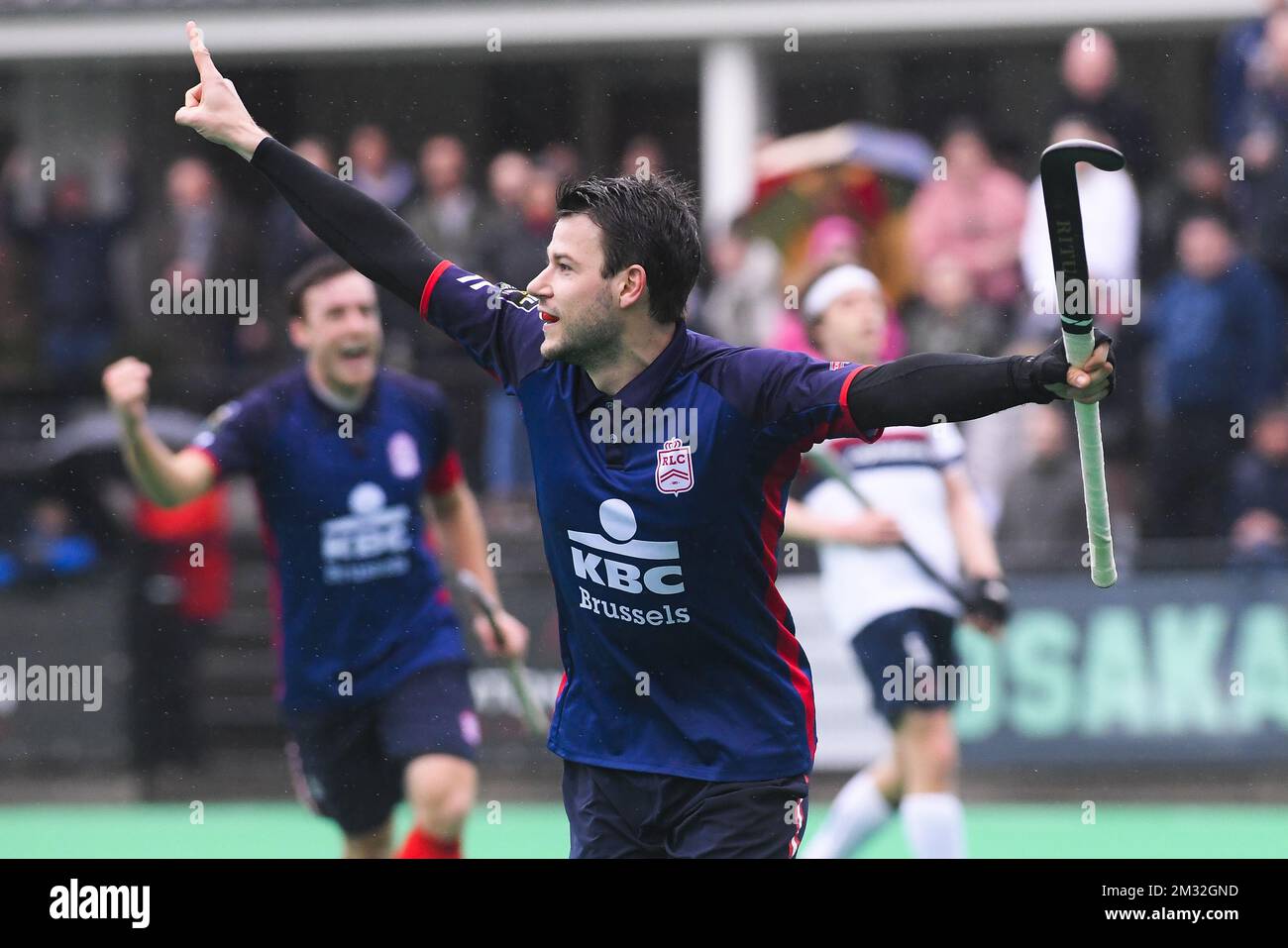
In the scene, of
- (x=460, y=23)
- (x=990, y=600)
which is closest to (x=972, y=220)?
(x=990, y=600)

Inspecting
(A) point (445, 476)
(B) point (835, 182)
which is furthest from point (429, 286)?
(B) point (835, 182)

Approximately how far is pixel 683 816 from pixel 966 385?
1.29 meters

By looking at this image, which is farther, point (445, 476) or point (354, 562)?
point (445, 476)

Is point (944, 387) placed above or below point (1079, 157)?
below

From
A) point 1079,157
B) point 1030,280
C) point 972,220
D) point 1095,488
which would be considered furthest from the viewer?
point 972,220

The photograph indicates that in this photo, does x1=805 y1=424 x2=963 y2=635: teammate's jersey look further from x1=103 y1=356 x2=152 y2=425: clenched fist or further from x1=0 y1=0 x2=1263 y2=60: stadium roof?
x1=0 y1=0 x2=1263 y2=60: stadium roof

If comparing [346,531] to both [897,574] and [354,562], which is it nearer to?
[354,562]

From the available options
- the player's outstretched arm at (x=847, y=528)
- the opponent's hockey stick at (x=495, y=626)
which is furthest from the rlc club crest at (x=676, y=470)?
the player's outstretched arm at (x=847, y=528)

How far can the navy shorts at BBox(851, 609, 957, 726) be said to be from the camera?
7168 millimetres

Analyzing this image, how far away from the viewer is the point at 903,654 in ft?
23.8

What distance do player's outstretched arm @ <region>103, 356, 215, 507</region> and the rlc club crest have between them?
2228mm

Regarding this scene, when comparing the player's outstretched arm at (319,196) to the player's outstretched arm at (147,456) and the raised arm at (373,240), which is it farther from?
the player's outstretched arm at (147,456)

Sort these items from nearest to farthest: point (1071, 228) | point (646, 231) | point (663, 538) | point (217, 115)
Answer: point (1071, 228) → point (663, 538) → point (646, 231) → point (217, 115)

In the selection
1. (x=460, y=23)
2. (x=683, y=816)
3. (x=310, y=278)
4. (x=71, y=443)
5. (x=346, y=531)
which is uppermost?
(x=460, y=23)
